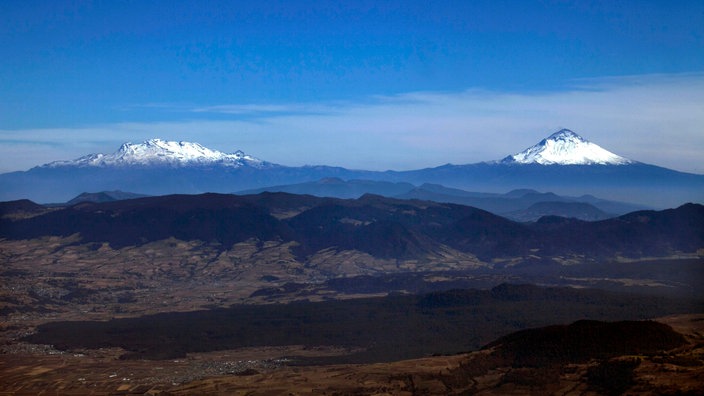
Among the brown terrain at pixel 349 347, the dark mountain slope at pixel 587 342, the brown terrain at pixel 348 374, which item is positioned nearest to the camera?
the brown terrain at pixel 348 374

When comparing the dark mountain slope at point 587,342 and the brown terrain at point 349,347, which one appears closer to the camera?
the brown terrain at point 349,347

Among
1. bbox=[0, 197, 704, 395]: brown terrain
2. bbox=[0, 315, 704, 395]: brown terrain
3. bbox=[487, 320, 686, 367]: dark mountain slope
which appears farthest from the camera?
bbox=[487, 320, 686, 367]: dark mountain slope

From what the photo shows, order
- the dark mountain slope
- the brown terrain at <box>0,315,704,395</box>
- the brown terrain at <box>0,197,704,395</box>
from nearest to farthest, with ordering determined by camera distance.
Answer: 1. the brown terrain at <box>0,315,704,395</box>
2. the brown terrain at <box>0,197,704,395</box>
3. the dark mountain slope

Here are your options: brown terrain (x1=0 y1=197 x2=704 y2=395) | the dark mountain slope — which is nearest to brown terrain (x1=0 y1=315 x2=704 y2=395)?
brown terrain (x1=0 y1=197 x2=704 y2=395)

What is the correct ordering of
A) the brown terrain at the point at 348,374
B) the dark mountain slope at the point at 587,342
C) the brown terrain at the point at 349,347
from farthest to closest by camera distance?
the dark mountain slope at the point at 587,342 → the brown terrain at the point at 349,347 → the brown terrain at the point at 348,374

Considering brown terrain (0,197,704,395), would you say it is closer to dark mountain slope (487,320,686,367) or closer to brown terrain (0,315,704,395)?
brown terrain (0,315,704,395)

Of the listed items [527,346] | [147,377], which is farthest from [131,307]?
[527,346]

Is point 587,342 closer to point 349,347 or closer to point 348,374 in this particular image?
point 348,374

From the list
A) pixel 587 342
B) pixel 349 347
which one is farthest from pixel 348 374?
pixel 349 347

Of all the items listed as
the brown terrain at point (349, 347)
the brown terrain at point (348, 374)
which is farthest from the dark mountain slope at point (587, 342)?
the brown terrain at point (348, 374)

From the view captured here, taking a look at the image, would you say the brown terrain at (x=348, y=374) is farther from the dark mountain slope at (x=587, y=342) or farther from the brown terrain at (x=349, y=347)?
the dark mountain slope at (x=587, y=342)

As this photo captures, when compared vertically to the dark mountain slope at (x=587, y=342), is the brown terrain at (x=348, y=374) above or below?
below

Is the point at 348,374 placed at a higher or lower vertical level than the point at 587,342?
lower

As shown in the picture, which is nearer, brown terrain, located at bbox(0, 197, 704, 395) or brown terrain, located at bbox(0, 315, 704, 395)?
brown terrain, located at bbox(0, 315, 704, 395)
